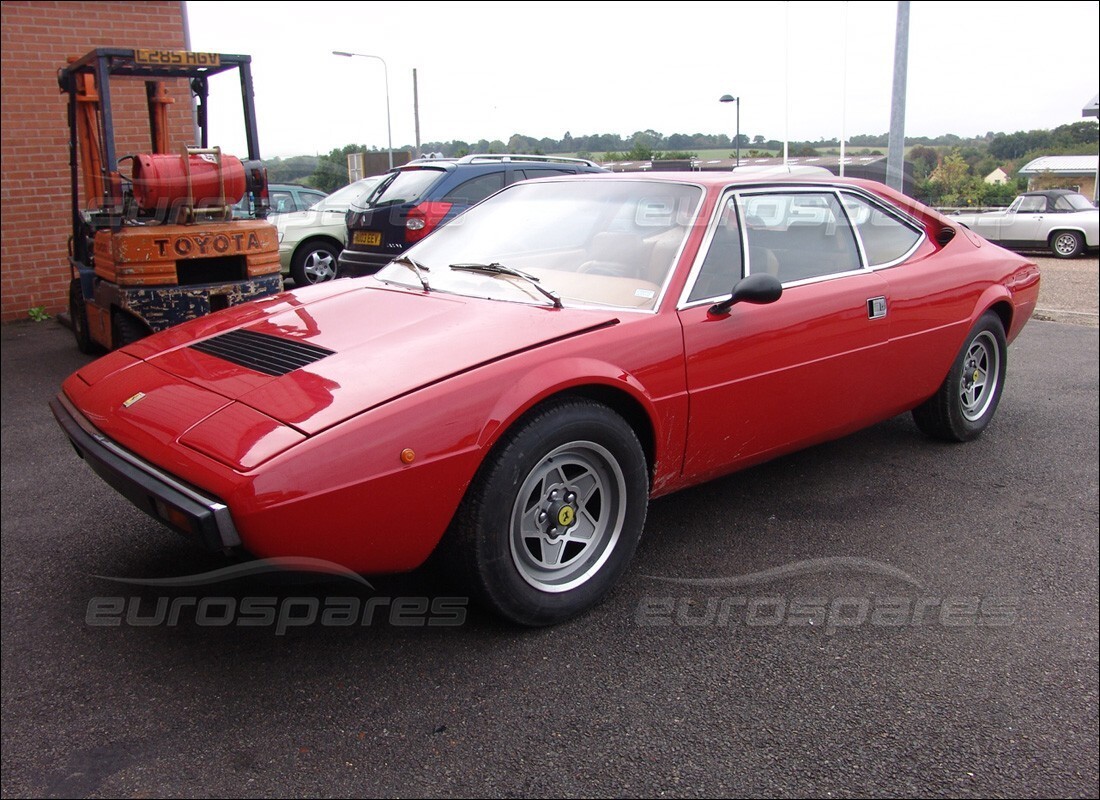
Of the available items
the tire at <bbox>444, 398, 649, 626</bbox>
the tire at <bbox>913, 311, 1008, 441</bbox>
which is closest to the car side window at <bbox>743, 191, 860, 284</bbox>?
the tire at <bbox>913, 311, 1008, 441</bbox>

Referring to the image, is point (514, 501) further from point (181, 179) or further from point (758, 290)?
point (181, 179)

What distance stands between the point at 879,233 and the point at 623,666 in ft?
8.50

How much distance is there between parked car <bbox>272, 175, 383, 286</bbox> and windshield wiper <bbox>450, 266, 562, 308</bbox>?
23.7 ft

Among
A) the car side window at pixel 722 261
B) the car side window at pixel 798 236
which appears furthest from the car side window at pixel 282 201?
the car side window at pixel 722 261

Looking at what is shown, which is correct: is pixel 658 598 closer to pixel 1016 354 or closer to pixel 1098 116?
pixel 1098 116

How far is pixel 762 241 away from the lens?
11.9 ft

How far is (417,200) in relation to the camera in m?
8.35

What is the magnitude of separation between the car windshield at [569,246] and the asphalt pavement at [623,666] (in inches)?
41.6

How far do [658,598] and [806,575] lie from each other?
0.59 meters

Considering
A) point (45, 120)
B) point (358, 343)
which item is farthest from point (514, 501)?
point (45, 120)

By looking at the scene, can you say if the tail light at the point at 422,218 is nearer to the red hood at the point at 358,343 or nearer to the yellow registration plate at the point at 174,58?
the yellow registration plate at the point at 174,58

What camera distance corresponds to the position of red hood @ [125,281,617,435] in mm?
2559

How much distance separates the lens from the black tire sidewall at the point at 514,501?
262cm

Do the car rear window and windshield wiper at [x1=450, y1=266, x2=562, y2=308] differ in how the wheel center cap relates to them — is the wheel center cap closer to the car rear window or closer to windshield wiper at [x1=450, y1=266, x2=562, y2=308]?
windshield wiper at [x1=450, y1=266, x2=562, y2=308]
